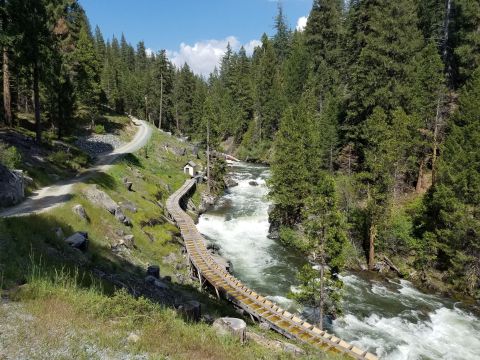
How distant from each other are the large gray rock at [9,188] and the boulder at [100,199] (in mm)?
4654

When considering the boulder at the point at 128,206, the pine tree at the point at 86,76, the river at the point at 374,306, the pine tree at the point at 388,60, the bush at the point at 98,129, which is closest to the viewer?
the river at the point at 374,306

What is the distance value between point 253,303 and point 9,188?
17.6m

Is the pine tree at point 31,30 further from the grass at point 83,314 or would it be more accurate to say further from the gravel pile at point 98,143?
the grass at point 83,314


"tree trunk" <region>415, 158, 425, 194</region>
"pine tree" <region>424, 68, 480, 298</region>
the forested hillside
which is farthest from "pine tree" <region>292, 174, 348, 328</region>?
"tree trunk" <region>415, 158, 425, 194</region>

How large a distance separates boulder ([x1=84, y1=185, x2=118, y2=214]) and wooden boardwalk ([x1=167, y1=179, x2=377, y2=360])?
22.2 feet

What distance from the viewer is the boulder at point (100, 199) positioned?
28.1 meters

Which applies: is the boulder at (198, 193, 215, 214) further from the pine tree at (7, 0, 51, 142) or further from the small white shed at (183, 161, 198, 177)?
the pine tree at (7, 0, 51, 142)

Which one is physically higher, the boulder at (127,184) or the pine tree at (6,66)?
the pine tree at (6,66)

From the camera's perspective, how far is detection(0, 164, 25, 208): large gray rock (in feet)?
74.8

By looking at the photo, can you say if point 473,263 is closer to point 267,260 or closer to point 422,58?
point 267,260

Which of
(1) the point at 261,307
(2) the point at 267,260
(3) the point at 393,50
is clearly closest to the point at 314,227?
(1) the point at 261,307

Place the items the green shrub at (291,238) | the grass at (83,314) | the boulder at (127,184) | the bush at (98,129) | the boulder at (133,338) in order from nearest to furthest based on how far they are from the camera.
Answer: the grass at (83,314), the boulder at (133,338), the green shrub at (291,238), the boulder at (127,184), the bush at (98,129)

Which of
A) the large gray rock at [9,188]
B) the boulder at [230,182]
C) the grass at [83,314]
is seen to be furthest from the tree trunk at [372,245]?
the boulder at [230,182]

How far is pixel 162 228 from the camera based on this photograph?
3186 cm
